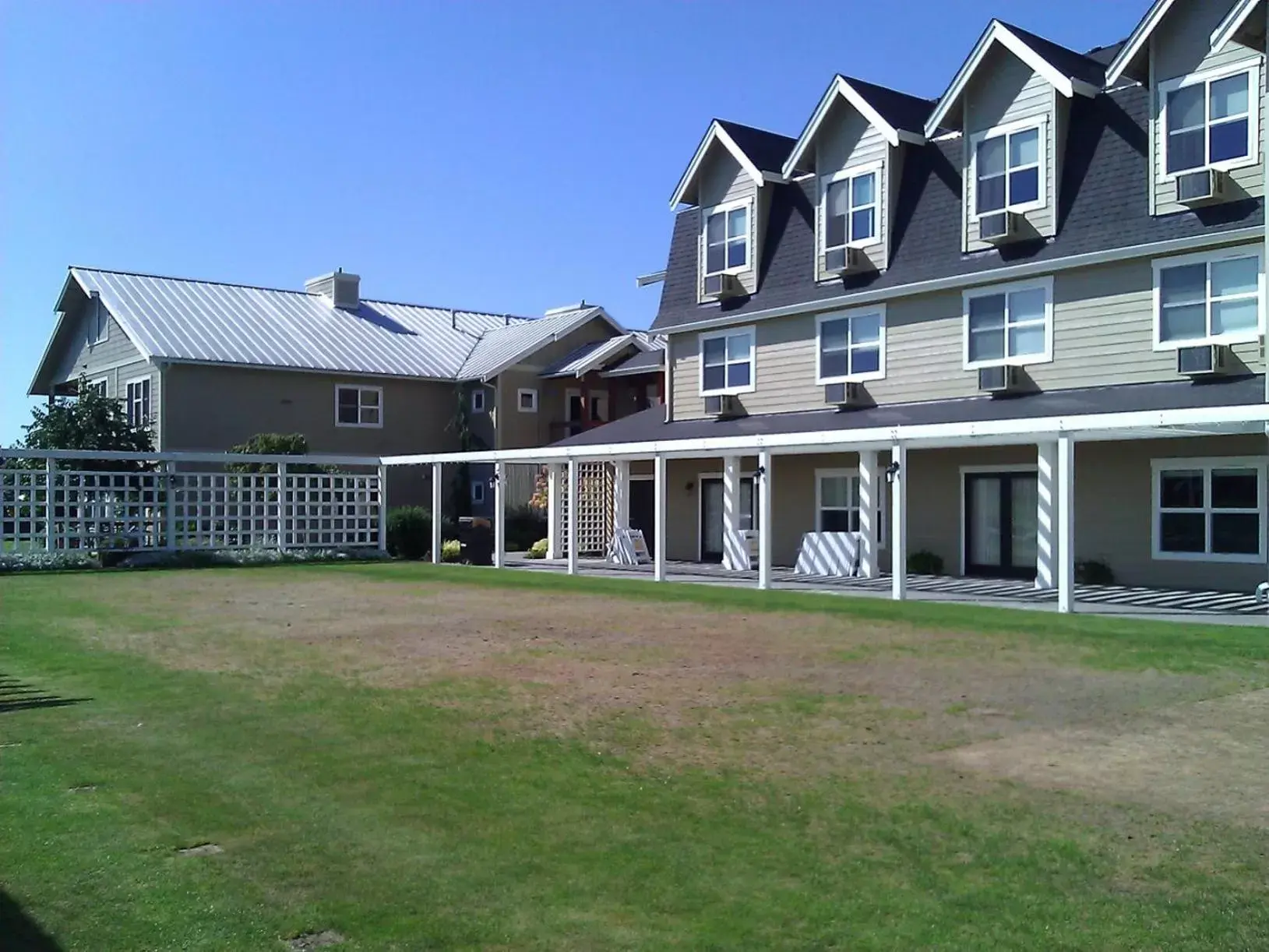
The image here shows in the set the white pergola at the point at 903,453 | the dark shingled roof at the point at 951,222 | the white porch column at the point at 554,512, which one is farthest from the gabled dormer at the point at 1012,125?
the white porch column at the point at 554,512

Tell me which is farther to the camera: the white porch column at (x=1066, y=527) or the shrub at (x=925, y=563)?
the shrub at (x=925, y=563)

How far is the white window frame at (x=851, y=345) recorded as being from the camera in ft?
71.4

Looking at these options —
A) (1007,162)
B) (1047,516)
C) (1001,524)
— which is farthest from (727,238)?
(1047,516)

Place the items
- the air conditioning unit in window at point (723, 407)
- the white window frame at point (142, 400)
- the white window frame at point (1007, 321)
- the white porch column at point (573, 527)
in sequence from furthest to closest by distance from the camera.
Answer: the white window frame at point (142, 400) < the air conditioning unit in window at point (723, 407) < the white porch column at point (573, 527) < the white window frame at point (1007, 321)

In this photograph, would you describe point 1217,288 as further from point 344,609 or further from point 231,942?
point 231,942

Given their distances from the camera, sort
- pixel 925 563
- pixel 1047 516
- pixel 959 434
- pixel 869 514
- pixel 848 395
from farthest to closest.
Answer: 1. pixel 848 395
2. pixel 925 563
3. pixel 869 514
4. pixel 1047 516
5. pixel 959 434

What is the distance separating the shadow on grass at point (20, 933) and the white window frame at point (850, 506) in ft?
58.3

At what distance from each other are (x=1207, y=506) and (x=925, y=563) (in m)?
5.13

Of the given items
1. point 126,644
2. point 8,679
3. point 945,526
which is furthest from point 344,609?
point 945,526

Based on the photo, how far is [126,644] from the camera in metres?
12.1

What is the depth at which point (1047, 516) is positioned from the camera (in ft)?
60.2

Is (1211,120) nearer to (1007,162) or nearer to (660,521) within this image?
(1007,162)

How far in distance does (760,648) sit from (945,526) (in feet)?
34.2

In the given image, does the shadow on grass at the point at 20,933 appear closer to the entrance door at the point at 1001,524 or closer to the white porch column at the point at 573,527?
the entrance door at the point at 1001,524
